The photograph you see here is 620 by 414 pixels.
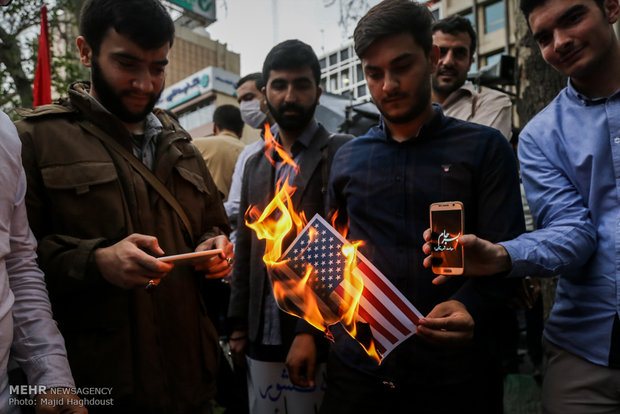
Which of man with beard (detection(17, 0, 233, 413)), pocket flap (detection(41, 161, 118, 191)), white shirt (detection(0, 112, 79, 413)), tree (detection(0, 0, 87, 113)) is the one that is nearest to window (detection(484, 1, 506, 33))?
tree (detection(0, 0, 87, 113))

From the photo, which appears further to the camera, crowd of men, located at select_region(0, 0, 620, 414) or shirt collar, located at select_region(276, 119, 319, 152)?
shirt collar, located at select_region(276, 119, 319, 152)

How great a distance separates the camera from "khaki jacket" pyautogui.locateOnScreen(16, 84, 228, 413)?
2.13 metres

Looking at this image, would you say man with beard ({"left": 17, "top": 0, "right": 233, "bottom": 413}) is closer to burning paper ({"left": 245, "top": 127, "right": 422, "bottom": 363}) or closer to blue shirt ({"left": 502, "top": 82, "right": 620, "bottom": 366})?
burning paper ({"left": 245, "top": 127, "right": 422, "bottom": 363})

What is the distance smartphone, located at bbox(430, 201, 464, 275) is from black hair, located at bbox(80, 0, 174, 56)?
5.51 feet

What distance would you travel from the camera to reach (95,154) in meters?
2.31

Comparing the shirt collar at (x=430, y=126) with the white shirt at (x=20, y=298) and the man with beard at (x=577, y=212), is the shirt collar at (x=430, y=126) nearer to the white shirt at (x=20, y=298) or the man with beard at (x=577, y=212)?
the man with beard at (x=577, y=212)

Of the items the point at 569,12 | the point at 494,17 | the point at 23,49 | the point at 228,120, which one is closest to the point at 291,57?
the point at 569,12

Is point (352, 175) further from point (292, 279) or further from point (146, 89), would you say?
point (146, 89)

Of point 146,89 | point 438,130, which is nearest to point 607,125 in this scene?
point 438,130

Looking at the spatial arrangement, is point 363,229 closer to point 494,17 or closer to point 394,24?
point 394,24

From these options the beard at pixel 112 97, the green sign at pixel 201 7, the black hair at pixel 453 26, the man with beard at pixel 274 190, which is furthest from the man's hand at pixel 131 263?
the green sign at pixel 201 7

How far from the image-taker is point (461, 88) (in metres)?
3.72

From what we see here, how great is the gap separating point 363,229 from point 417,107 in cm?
69

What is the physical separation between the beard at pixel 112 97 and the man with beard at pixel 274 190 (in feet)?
3.61
